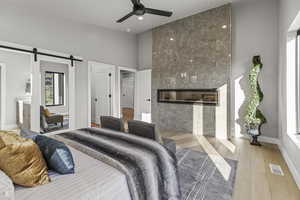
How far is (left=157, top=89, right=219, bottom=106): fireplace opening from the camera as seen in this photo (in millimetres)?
4487

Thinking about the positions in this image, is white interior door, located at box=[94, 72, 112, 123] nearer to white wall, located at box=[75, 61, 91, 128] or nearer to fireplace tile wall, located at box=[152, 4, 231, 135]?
white wall, located at box=[75, 61, 91, 128]

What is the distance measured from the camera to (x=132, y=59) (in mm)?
6242

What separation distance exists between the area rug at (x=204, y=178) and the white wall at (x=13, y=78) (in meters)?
3.78

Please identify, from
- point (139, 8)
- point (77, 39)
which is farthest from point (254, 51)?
point (77, 39)

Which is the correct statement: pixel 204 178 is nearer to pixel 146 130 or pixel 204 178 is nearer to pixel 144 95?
pixel 146 130

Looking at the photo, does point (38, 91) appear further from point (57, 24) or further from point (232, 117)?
point (232, 117)

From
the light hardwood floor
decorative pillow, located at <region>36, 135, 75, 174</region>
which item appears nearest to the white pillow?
decorative pillow, located at <region>36, 135, 75, 174</region>

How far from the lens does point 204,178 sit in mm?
2252

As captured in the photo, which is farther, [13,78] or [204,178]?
[13,78]

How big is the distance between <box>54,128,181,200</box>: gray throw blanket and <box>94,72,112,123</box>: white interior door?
4.22 meters

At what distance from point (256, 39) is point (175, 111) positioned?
2.86 metres

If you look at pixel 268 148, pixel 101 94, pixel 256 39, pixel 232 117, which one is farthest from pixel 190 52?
pixel 101 94

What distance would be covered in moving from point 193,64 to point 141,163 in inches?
160

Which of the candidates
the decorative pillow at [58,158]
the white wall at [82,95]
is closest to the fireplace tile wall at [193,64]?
the white wall at [82,95]
